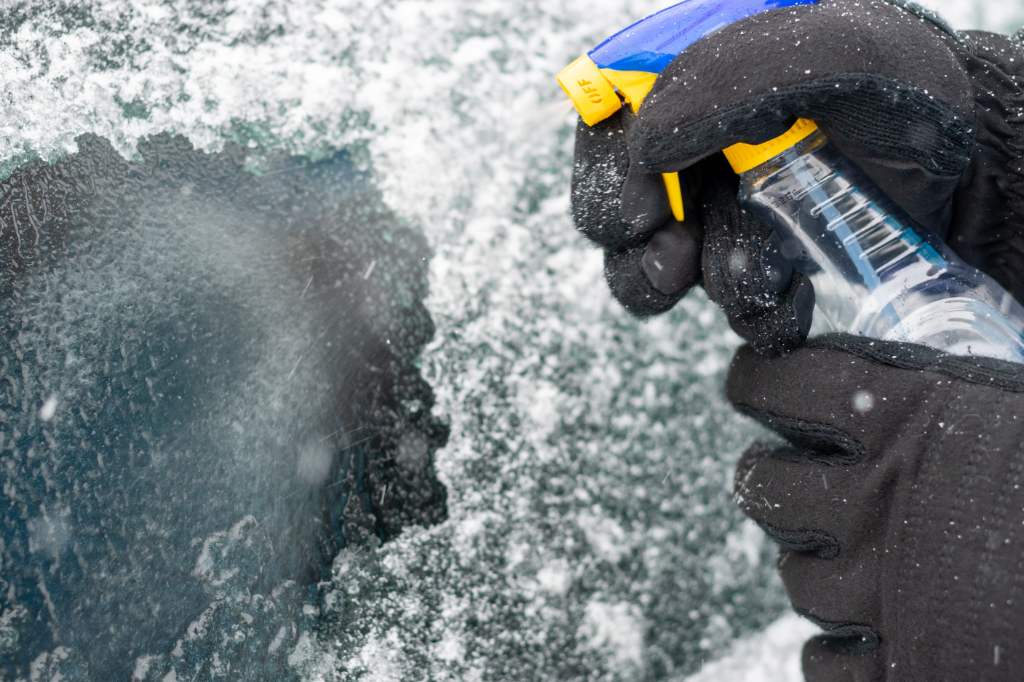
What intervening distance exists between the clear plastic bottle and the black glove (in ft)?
0.39

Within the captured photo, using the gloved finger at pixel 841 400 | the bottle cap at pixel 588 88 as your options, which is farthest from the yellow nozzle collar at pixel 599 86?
the gloved finger at pixel 841 400

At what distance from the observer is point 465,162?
A: 1.01 meters

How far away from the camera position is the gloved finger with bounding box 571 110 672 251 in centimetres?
89

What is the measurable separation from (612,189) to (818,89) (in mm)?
236

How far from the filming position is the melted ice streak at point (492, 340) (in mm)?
909

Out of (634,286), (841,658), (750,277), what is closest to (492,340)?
(634,286)

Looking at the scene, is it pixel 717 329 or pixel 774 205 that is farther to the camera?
pixel 717 329

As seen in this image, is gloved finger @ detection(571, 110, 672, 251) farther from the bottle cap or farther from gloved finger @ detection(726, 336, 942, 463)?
gloved finger @ detection(726, 336, 942, 463)

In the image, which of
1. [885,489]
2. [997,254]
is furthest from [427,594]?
[997,254]

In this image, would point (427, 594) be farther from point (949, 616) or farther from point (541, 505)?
point (949, 616)

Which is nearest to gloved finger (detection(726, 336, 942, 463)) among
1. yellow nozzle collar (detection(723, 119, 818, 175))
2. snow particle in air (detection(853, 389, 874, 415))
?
snow particle in air (detection(853, 389, 874, 415))

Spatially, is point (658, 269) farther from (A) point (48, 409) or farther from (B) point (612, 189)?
(A) point (48, 409)

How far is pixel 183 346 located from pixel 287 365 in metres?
0.11

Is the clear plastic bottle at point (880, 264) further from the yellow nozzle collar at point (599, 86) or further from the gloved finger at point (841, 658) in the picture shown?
the gloved finger at point (841, 658)
